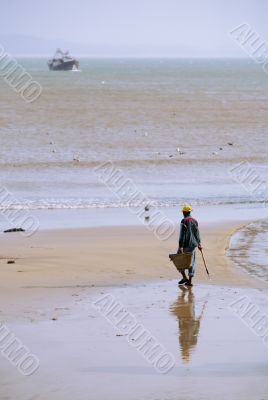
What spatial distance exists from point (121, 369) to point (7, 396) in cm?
138

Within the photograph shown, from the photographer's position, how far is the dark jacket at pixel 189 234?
1437 centimetres

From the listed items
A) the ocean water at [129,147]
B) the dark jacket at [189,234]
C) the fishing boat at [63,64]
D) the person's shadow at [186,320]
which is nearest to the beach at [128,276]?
the person's shadow at [186,320]

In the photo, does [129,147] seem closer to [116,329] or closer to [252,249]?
[252,249]

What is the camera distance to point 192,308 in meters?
12.8

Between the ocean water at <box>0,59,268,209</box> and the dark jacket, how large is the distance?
895 cm

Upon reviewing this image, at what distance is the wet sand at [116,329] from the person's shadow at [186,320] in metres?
0.01

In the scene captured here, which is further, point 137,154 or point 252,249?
point 137,154

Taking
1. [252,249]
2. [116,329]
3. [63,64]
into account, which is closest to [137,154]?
[252,249]

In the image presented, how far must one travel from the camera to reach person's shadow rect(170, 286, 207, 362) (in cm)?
1095

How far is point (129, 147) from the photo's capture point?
130ft

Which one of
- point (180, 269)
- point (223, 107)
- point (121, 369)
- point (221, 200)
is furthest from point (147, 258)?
point (223, 107)

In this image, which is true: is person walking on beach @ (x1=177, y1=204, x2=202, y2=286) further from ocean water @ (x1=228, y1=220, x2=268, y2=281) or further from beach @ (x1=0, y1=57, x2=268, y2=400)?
A: ocean water @ (x1=228, y1=220, x2=268, y2=281)

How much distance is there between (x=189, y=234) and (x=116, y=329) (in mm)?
3190

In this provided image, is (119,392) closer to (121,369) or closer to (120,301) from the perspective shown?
(121,369)
